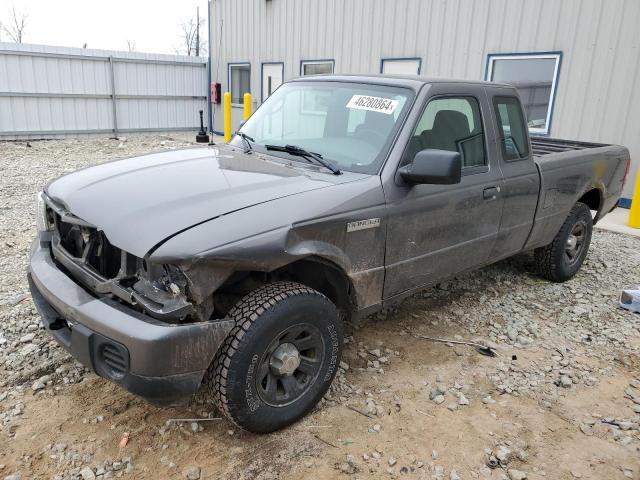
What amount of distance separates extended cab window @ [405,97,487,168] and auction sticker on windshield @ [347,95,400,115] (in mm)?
217

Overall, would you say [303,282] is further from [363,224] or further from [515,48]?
[515,48]

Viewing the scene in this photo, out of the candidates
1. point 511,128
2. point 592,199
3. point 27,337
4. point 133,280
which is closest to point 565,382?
point 511,128

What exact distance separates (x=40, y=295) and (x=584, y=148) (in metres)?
5.10

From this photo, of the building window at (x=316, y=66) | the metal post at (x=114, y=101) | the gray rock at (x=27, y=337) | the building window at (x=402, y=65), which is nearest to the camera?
the gray rock at (x=27, y=337)

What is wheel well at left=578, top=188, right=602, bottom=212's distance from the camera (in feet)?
17.9

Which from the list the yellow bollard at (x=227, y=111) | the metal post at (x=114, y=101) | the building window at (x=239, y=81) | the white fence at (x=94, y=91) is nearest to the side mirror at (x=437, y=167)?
the yellow bollard at (x=227, y=111)

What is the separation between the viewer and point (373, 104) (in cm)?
355

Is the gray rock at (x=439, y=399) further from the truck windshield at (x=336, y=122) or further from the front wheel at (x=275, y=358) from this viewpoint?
the truck windshield at (x=336, y=122)

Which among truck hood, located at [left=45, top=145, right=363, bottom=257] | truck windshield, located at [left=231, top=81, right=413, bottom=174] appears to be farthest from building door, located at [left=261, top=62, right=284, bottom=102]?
truck hood, located at [left=45, top=145, right=363, bottom=257]

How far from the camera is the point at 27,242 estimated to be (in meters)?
5.77

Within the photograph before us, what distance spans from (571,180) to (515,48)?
497 cm

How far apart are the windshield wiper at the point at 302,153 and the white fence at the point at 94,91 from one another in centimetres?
1400

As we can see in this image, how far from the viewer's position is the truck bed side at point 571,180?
15.1 ft

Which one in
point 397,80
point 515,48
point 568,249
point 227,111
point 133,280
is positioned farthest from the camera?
point 227,111
